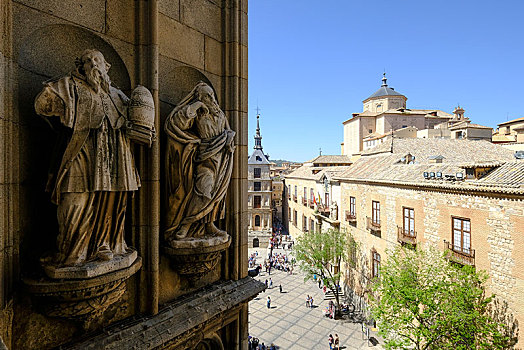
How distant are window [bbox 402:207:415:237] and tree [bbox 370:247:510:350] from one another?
247 centimetres

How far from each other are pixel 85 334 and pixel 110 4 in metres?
3.63

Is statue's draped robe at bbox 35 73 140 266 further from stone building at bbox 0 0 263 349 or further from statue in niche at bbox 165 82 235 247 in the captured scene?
statue in niche at bbox 165 82 235 247

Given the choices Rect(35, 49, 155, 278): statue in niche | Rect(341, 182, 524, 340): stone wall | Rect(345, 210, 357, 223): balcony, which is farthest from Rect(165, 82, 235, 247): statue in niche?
Rect(345, 210, 357, 223): balcony

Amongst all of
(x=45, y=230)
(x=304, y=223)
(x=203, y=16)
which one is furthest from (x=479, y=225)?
(x=304, y=223)

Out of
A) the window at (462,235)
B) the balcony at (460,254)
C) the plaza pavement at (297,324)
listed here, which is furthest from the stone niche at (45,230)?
the plaza pavement at (297,324)

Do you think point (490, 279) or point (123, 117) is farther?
point (490, 279)

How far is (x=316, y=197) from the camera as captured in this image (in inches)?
1345

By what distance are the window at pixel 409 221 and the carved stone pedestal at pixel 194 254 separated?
15793 millimetres

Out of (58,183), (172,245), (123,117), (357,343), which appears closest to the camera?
(58,183)

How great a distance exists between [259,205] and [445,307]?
34130 mm

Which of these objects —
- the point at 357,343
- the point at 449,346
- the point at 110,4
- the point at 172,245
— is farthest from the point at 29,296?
the point at 357,343

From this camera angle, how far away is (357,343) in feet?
59.1

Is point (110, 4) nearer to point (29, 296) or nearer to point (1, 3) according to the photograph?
A: point (1, 3)

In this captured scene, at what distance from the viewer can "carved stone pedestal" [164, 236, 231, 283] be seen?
3.87 metres
